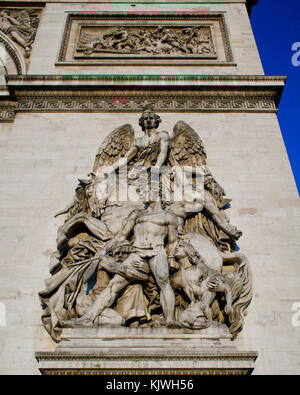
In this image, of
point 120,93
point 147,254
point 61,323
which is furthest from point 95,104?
point 61,323

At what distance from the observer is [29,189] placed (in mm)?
7016

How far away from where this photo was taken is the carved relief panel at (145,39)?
30.2 feet

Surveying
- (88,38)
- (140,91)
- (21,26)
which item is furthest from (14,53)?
(140,91)

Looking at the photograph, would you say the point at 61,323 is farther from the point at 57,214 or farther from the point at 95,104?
the point at 95,104

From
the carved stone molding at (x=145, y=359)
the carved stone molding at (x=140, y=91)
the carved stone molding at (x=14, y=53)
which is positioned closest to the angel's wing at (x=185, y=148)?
the carved stone molding at (x=140, y=91)

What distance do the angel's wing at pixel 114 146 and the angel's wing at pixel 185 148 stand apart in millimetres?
831

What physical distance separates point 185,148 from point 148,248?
7.99 feet

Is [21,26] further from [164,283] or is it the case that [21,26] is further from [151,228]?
[164,283]

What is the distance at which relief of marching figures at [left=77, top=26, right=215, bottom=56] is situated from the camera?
30.8 ft

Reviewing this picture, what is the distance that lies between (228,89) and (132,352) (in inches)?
229

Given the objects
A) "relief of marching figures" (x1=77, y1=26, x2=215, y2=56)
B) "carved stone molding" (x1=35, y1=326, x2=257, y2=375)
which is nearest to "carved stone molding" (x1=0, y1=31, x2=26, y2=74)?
"relief of marching figures" (x1=77, y1=26, x2=215, y2=56)

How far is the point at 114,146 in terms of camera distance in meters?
7.29

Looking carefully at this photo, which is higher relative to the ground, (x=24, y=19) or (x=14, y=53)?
(x=24, y=19)
